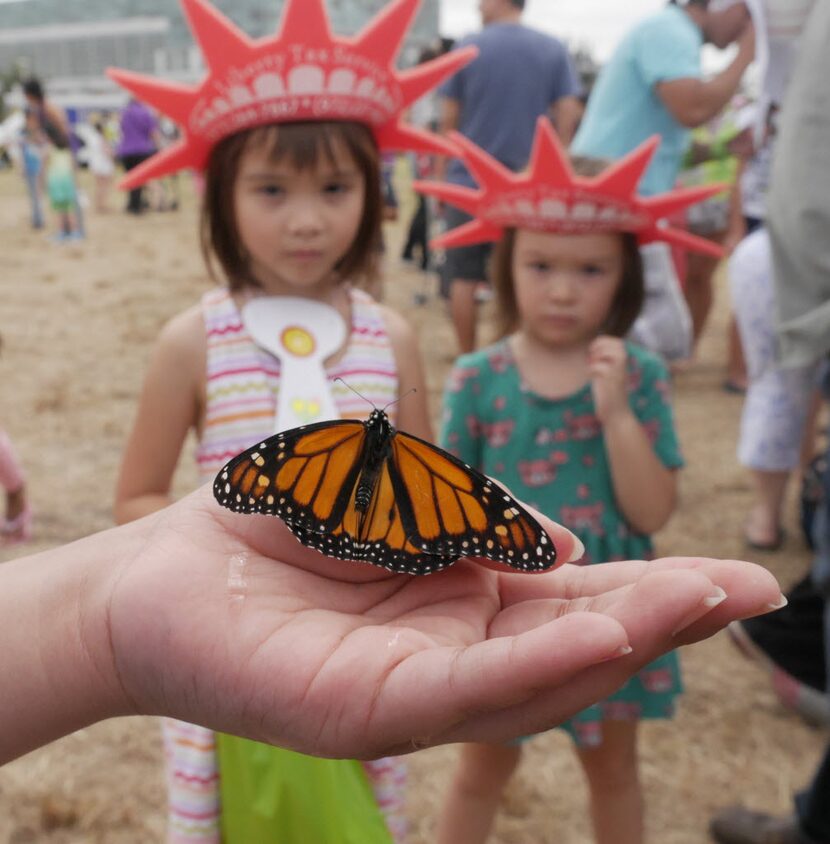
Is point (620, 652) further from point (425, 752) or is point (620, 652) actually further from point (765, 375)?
point (765, 375)

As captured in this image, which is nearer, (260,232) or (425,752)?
(260,232)

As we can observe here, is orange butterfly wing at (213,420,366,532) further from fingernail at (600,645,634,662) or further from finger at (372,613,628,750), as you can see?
fingernail at (600,645,634,662)

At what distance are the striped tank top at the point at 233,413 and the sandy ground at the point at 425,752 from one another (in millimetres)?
735

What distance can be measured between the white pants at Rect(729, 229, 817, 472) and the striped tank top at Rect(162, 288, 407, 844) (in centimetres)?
199

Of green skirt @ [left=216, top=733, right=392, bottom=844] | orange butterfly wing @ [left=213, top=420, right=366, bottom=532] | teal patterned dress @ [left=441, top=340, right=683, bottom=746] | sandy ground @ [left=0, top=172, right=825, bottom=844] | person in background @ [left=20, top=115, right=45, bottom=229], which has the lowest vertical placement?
sandy ground @ [left=0, top=172, right=825, bottom=844]

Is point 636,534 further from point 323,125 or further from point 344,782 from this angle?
point 323,125

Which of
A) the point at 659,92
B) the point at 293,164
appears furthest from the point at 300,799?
the point at 659,92

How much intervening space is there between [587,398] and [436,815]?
1.28 metres

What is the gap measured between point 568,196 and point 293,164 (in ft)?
2.10

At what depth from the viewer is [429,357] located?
21.4 feet

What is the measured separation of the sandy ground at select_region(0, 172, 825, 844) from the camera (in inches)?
93.6

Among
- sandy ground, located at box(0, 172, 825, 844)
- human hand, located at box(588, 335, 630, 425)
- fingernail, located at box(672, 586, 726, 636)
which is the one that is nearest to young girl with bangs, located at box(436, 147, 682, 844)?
human hand, located at box(588, 335, 630, 425)

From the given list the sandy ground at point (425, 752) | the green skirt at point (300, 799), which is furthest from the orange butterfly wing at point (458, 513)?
the sandy ground at point (425, 752)

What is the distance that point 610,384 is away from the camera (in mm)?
1883
